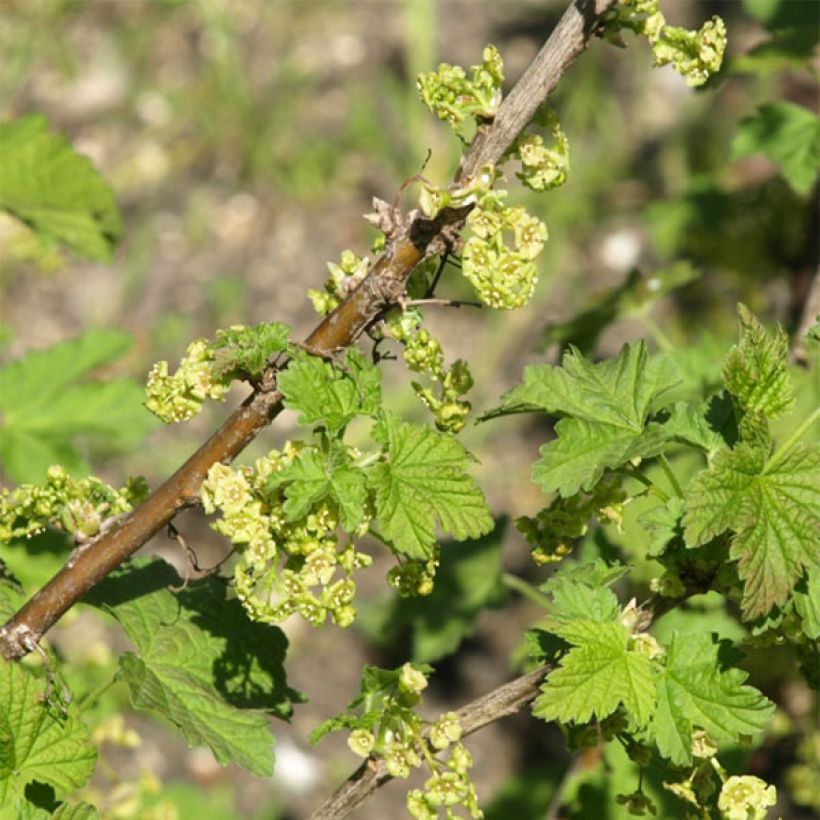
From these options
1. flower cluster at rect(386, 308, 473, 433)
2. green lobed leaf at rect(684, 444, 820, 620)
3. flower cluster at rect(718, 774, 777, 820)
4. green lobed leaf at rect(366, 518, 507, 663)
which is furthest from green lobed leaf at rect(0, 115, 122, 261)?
flower cluster at rect(718, 774, 777, 820)

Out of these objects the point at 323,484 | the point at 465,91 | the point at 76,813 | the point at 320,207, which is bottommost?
the point at 320,207

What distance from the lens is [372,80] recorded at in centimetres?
589

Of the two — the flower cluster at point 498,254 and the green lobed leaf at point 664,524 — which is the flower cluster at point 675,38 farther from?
the green lobed leaf at point 664,524

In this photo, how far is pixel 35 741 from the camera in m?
1.81

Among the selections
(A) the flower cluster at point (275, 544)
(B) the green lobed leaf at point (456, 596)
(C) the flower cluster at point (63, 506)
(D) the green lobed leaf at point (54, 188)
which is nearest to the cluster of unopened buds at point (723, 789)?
(A) the flower cluster at point (275, 544)

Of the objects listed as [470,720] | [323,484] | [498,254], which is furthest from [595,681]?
[498,254]

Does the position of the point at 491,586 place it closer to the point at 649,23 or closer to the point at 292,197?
the point at 649,23

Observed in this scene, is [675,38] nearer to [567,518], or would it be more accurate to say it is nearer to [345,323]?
[345,323]

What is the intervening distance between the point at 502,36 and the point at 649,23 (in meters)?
4.56

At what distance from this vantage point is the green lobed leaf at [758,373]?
5.52 feet

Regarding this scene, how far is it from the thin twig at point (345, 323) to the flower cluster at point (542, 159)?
4 cm

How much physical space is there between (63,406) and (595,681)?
1620 millimetres

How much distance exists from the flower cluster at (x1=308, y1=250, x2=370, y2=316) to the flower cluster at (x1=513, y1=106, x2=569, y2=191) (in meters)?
0.25

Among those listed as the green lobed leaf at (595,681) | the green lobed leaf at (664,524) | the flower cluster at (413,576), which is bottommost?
the green lobed leaf at (595,681)
